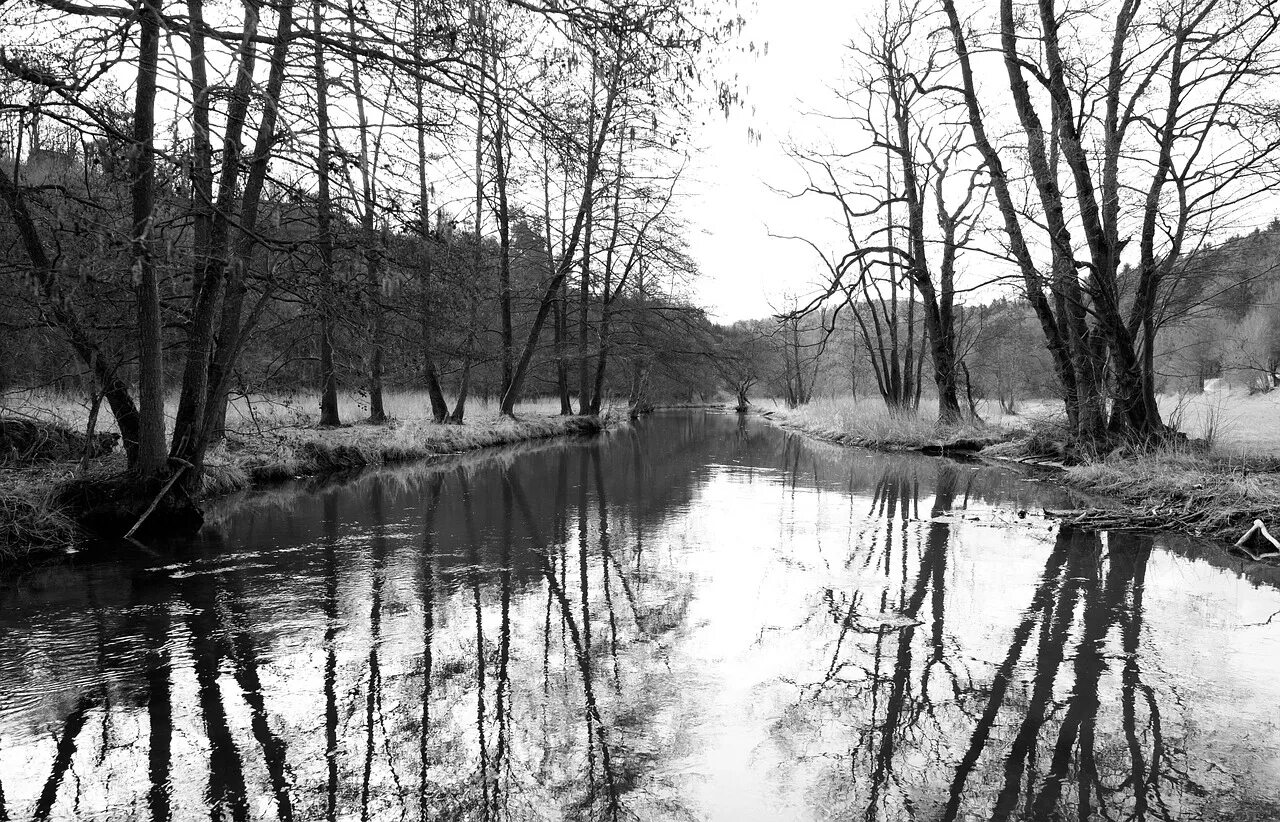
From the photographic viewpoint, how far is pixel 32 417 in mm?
8797

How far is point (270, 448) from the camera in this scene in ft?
37.9

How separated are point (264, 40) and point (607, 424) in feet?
83.0

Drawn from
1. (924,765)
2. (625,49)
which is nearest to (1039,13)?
(625,49)

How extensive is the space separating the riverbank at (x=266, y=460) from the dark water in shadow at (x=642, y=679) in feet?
2.66

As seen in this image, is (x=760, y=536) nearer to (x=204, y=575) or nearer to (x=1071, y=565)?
(x=1071, y=565)

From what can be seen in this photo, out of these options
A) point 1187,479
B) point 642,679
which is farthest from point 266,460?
point 1187,479

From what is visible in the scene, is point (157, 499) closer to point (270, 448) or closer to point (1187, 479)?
point (270, 448)

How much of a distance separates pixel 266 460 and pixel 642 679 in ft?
30.1

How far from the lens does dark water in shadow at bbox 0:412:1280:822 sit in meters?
2.69

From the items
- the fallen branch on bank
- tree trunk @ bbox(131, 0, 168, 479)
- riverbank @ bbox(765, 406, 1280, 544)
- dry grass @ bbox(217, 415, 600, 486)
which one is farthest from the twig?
the fallen branch on bank

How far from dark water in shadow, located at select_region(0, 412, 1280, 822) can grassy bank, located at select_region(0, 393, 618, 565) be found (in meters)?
0.92

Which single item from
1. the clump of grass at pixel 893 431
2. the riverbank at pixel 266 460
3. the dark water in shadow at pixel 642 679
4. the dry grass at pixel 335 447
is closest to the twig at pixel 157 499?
the riverbank at pixel 266 460

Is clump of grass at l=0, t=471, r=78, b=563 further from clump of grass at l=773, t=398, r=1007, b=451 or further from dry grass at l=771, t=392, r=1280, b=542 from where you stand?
clump of grass at l=773, t=398, r=1007, b=451

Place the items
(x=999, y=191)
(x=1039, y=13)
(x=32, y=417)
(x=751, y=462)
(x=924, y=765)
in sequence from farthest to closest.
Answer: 1. (x=751, y=462)
2. (x=999, y=191)
3. (x=1039, y=13)
4. (x=32, y=417)
5. (x=924, y=765)
